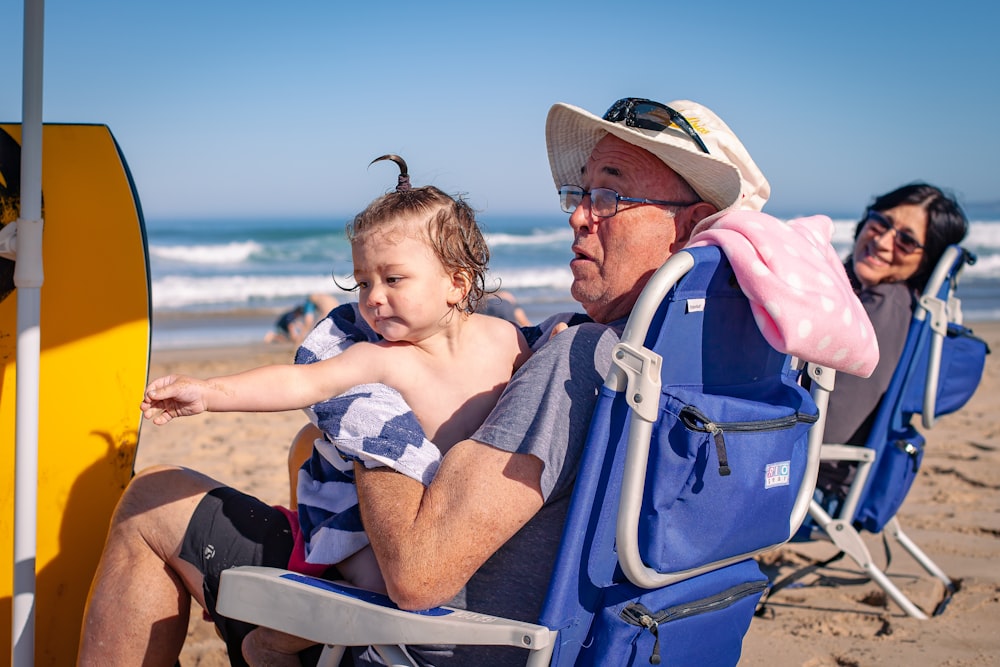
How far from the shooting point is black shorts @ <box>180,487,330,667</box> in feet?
6.84

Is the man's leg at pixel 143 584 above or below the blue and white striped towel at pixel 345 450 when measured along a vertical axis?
below

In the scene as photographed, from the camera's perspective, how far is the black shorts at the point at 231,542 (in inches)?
82.1

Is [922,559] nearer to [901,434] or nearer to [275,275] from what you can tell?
[901,434]

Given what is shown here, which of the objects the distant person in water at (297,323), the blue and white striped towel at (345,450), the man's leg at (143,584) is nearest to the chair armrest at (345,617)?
the blue and white striped towel at (345,450)

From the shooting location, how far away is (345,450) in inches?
74.5

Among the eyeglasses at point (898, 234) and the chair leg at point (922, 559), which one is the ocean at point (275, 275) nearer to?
the eyeglasses at point (898, 234)

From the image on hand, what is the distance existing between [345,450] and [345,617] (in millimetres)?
321

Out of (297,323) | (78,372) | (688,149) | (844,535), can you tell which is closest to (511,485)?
(688,149)

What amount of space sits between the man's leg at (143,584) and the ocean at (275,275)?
11.8 ft

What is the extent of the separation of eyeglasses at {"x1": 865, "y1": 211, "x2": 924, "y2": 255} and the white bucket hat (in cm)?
155

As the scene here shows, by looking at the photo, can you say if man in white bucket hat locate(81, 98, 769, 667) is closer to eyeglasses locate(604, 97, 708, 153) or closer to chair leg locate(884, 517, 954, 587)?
eyeglasses locate(604, 97, 708, 153)

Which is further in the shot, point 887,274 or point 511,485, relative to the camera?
point 887,274

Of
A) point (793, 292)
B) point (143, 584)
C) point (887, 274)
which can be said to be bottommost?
point (143, 584)

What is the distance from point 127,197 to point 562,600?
1.60m
